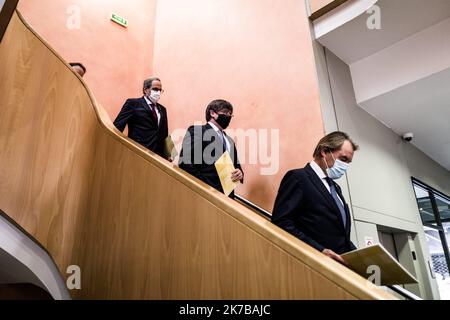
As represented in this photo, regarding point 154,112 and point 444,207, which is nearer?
point 154,112

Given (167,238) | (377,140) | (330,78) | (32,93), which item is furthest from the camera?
(377,140)

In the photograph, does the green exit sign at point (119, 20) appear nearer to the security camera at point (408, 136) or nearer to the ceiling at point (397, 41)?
the ceiling at point (397, 41)

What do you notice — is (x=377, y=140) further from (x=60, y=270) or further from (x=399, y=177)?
(x=60, y=270)

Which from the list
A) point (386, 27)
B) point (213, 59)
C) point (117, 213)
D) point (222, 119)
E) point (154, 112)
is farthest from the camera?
point (213, 59)

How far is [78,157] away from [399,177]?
3.37 m

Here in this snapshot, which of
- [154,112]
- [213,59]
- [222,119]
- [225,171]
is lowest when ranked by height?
[225,171]

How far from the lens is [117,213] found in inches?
64.6

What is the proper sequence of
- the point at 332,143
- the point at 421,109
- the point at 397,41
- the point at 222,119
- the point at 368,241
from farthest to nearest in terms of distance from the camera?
1. the point at 421,109
2. the point at 397,41
3. the point at 368,241
4. the point at 222,119
5. the point at 332,143

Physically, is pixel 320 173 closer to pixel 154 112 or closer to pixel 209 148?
pixel 209 148

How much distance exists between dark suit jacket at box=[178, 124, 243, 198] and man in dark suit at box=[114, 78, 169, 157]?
1.75 ft

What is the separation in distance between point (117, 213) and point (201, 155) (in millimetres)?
670

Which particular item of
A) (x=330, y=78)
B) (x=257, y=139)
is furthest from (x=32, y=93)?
(x=330, y=78)

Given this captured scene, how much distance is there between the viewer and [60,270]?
5.49 ft

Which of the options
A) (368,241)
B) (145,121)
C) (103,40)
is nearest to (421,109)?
(368,241)
